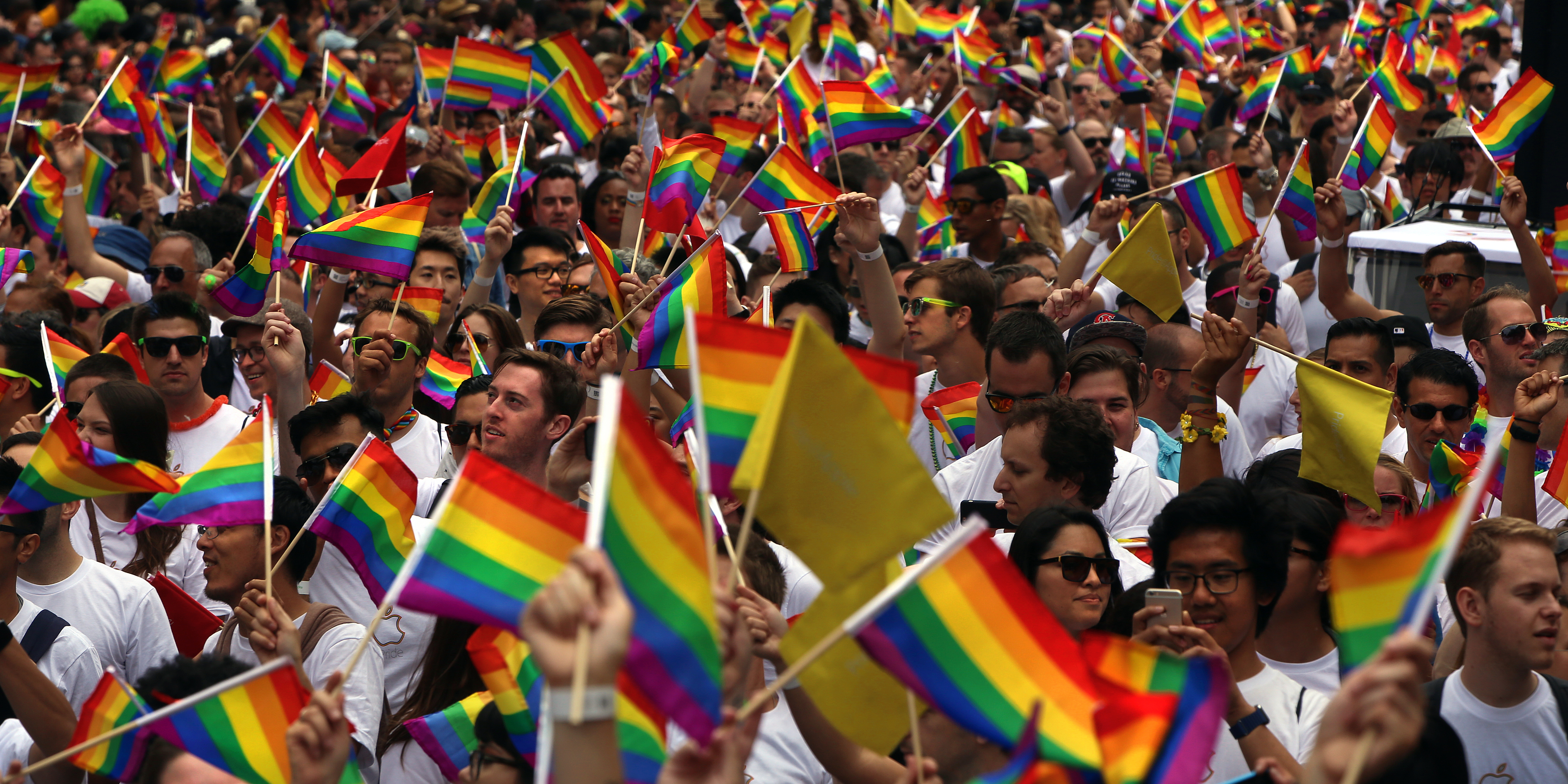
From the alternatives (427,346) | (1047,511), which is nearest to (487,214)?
(427,346)

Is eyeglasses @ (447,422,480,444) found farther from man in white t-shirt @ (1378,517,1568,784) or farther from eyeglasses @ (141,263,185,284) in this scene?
man in white t-shirt @ (1378,517,1568,784)

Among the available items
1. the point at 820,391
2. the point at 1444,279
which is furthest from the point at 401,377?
the point at 1444,279

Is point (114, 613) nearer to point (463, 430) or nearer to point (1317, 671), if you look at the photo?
point (463, 430)

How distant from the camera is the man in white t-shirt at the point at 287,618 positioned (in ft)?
13.9

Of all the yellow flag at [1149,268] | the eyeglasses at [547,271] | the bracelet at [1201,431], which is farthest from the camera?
the eyeglasses at [547,271]

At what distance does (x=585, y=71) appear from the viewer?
37.2 ft

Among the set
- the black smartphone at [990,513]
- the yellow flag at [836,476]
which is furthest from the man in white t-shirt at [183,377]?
the yellow flag at [836,476]

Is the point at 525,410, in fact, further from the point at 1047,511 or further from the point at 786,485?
the point at 786,485

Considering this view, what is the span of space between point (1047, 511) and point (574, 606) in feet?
7.53

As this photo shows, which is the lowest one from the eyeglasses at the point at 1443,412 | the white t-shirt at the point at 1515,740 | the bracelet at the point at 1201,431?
the bracelet at the point at 1201,431

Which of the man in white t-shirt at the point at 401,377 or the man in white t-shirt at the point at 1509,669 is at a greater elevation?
the man in white t-shirt at the point at 1509,669

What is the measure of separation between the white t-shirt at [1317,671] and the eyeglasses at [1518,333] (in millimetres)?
2527

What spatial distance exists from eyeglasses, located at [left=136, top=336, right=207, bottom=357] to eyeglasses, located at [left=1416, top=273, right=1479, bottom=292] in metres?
5.68

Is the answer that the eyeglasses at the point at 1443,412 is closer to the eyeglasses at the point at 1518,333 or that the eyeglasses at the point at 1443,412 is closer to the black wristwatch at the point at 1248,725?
the eyeglasses at the point at 1518,333
